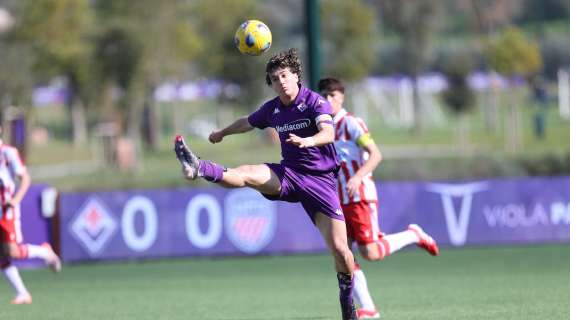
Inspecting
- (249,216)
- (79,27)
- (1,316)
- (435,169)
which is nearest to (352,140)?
(1,316)

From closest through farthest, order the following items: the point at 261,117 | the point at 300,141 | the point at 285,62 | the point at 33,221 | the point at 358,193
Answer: the point at 300,141
the point at 285,62
the point at 261,117
the point at 358,193
the point at 33,221

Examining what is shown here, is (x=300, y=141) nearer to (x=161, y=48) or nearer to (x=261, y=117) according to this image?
(x=261, y=117)

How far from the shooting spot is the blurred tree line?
4788 cm

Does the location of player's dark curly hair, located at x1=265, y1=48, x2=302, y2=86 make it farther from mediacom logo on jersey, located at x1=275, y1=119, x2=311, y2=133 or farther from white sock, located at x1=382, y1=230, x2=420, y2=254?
white sock, located at x1=382, y1=230, x2=420, y2=254

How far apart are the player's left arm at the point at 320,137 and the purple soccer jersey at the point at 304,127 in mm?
76

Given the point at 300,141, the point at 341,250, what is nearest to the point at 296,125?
the point at 300,141

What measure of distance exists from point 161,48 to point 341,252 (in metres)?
43.9

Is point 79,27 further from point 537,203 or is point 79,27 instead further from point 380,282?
point 380,282

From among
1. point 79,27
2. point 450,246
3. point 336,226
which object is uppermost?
point 79,27

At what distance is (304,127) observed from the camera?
30.5ft

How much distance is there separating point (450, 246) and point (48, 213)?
24.2ft

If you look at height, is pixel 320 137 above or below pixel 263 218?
above

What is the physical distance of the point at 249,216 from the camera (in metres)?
20.1

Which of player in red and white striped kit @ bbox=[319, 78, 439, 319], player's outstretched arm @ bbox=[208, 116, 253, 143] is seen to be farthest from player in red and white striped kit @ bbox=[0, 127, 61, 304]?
player in red and white striped kit @ bbox=[319, 78, 439, 319]
